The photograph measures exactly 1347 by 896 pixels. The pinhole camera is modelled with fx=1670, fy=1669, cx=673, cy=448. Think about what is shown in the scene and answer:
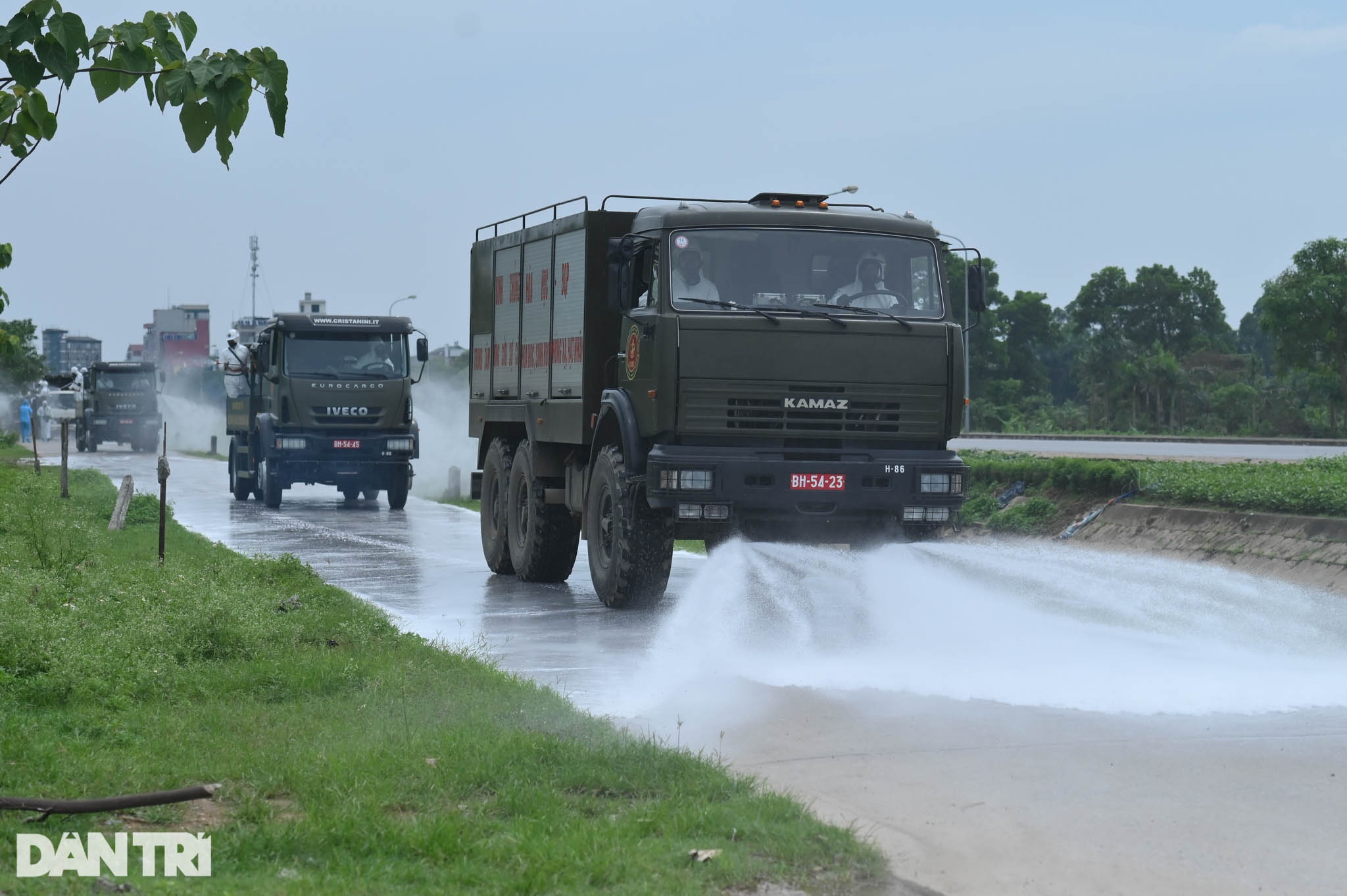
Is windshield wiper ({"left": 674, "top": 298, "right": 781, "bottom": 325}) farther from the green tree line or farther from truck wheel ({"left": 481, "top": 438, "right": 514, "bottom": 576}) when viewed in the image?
the green tree line

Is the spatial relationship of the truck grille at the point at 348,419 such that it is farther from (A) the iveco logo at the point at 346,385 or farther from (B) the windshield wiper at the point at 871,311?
(B) the windshield wiper at the point at 871,311

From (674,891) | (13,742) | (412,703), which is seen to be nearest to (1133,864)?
(674,891)


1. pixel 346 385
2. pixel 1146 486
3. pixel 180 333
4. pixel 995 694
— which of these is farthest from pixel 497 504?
pixel 180 333

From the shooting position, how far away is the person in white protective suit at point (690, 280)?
1253 cm

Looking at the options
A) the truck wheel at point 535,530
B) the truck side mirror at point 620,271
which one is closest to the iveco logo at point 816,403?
the truck side mirror at point 620,271

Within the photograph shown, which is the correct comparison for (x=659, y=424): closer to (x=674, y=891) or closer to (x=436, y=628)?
(x=436, y=628)

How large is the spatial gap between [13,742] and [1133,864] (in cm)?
465

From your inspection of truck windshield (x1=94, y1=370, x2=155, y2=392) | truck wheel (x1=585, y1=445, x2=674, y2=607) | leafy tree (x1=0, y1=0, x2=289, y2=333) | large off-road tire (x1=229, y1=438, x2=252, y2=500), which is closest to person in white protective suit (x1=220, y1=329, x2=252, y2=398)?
large off-road tire (x1=229, y1=438, x2=252, y2=500)

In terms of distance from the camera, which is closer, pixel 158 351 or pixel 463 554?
pixel 463 554

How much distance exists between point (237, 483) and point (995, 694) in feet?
76.8

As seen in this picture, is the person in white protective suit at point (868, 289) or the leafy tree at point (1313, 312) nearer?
the person in white protective suit at point (868, 289)

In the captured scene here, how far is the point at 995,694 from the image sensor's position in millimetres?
9133

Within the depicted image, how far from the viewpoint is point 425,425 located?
1705 inches
